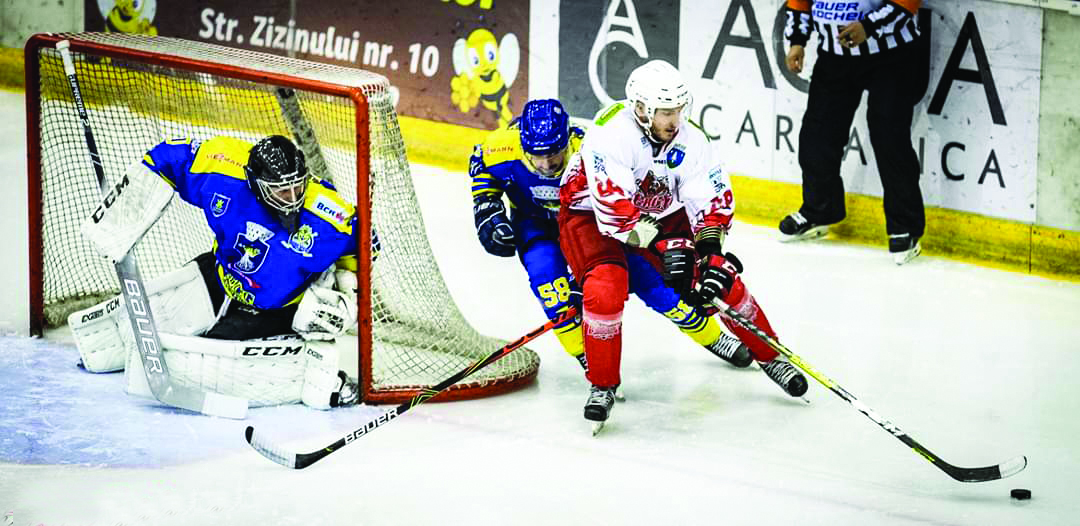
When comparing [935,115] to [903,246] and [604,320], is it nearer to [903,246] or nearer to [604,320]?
[903,246]

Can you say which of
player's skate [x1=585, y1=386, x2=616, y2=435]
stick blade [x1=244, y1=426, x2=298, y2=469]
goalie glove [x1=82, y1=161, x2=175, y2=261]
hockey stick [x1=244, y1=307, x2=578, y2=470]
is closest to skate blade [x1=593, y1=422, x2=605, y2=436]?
player's skate [x1=585, y1=386, x2=616, y2=435]

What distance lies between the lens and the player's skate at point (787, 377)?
16.6 ft

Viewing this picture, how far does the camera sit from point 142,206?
199 inches

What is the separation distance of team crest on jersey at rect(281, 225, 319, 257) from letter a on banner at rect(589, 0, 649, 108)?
2723 mm

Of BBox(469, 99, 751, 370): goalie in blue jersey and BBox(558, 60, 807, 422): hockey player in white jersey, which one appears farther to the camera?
BBox(469, 99, 751, 370): goalie in blue jersey

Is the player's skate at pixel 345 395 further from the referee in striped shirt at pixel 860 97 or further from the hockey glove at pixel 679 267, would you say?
the referee in striped shirt at pixel 860 97

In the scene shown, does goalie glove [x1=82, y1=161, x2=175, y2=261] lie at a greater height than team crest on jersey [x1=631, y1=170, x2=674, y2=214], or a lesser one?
lesser

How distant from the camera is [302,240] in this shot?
490 cm

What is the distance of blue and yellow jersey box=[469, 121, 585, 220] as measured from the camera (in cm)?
511

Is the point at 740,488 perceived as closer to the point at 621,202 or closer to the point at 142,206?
the point at 621,202

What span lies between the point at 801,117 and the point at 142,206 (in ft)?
9.75

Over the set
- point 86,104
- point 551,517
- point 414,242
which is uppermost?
point 86,104

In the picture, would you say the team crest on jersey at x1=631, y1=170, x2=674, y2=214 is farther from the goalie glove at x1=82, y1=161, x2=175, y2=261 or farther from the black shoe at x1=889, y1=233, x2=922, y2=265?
the black shoe at x1=889, y1=233, x2=922, y2=265

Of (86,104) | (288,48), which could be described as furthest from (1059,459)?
(288,48)
